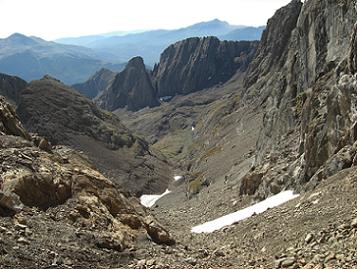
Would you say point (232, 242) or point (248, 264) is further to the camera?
point (232, 242)

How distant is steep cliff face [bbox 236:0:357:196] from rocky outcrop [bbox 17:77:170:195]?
71.4m

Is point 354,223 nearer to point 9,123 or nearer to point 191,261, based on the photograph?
point 191,261

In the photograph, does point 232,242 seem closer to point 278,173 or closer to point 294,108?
point 278,173

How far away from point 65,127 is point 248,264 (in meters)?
145

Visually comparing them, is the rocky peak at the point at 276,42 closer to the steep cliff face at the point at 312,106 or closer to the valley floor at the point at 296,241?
the steep cliff face at the point at 312,106

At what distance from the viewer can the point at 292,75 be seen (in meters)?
84.2

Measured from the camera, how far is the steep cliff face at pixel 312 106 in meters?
46.2

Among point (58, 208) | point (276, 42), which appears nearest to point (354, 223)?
point (58, 208)

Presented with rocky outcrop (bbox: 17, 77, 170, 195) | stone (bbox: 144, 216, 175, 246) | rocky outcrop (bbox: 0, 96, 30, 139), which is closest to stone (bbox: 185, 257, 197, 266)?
stone (bbox: 144, 216, 175, 246)

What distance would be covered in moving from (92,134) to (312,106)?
121778 millimetres

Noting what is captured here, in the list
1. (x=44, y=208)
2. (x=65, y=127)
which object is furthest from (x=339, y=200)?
(x=65, y=127)

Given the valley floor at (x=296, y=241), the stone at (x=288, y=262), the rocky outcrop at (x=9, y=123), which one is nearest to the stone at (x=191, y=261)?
the valley floor at (x=296, y=241)

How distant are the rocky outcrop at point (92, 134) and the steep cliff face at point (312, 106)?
71.4 metres

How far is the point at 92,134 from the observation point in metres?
172
